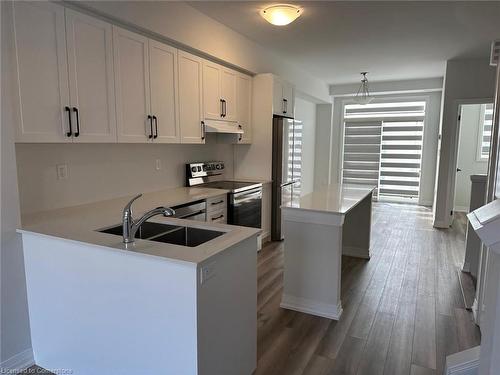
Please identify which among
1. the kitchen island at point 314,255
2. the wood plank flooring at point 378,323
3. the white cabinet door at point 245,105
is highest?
the white cabinet door at point 245,105

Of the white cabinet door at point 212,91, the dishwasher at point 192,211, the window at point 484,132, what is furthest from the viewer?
the window at point 484,132

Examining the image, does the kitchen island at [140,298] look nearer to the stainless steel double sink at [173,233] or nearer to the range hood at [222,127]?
the stainless steel double sink at [173,233]

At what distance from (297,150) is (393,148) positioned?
3651 mm

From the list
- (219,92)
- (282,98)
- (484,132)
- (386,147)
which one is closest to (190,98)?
(219,92)

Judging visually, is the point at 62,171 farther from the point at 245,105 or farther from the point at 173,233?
the point at 245,105

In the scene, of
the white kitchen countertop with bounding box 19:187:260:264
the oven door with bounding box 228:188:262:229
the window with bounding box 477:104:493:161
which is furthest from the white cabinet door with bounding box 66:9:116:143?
the window with bounding box 477:104:493:161

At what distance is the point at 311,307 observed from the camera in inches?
115

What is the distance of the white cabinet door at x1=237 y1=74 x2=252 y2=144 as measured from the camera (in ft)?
14.8

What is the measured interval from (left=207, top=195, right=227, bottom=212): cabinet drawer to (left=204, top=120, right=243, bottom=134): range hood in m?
0.79

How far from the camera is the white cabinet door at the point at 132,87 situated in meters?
2.82

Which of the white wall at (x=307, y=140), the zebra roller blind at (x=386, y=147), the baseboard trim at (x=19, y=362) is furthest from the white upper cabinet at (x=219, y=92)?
the zebra roller blind at (x=386, y=147)

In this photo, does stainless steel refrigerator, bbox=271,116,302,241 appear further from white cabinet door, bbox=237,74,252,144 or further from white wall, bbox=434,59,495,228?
white wall, bbox=434,59,495,228

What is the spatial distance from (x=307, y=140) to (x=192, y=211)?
5.08 meters

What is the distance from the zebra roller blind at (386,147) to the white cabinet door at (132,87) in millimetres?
6149
